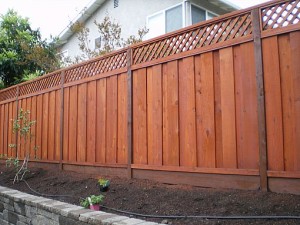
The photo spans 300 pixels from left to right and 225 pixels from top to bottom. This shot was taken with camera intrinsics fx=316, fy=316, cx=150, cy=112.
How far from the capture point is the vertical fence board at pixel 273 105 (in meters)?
2.83

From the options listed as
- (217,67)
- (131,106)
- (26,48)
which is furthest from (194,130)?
(26,48)

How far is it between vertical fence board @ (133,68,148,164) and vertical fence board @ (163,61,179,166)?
36 cm

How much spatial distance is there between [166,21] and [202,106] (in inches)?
248

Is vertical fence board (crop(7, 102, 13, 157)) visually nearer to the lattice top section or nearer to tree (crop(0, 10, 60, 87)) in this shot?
tree (crop(0, 10, 60, 87))

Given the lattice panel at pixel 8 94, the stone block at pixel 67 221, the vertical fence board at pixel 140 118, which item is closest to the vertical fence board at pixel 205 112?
the vertical fence board at pixel 140 118

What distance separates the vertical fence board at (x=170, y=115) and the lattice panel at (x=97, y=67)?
3.00ft

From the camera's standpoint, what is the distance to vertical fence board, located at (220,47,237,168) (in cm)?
314

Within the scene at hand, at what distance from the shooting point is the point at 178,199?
3195mm

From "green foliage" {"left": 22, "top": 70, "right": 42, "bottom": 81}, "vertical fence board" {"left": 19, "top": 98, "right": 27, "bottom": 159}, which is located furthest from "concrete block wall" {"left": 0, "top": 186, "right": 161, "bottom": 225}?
"green foliage" {"left": 22, "top": 70, "right": 42, "bottom": 81}

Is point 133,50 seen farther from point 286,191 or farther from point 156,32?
point 156,32

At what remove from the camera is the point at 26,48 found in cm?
991

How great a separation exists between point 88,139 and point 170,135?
5.74ft

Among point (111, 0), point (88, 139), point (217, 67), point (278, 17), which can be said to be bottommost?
point (88, 139)

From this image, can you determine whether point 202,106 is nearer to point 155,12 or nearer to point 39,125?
point 39,125
